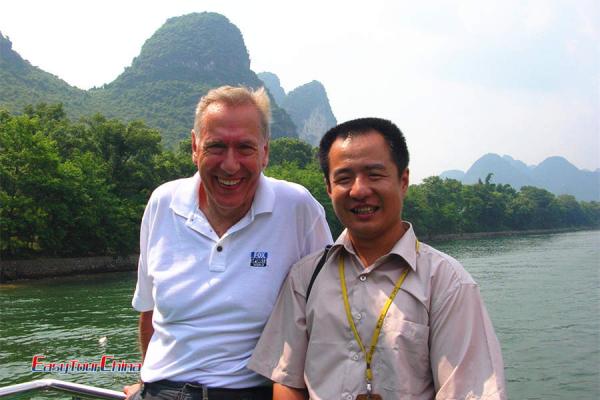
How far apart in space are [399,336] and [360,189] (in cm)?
50

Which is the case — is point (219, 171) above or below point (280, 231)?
above

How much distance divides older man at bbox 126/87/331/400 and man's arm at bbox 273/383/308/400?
0.19 metres

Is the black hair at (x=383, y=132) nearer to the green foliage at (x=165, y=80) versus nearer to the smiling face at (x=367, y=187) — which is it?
the smiling face at (x=367, y=187)

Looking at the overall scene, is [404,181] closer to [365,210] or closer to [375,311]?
[365,210]

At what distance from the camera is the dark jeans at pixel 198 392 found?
2.07 metres

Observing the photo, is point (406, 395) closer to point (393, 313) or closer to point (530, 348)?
point (393, 313)

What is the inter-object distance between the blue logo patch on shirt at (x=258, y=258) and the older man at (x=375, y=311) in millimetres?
153

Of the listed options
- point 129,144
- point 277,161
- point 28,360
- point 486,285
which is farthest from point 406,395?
point 277,161

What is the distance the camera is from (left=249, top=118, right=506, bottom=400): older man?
170cm

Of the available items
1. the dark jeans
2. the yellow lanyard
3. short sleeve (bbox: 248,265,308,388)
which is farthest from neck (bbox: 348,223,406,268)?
the dark jeans

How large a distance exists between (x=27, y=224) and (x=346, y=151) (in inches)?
992

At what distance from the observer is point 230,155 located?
85.7 inches

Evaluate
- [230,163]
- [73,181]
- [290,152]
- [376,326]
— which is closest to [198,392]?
[376,326]

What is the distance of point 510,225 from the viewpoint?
250ft
